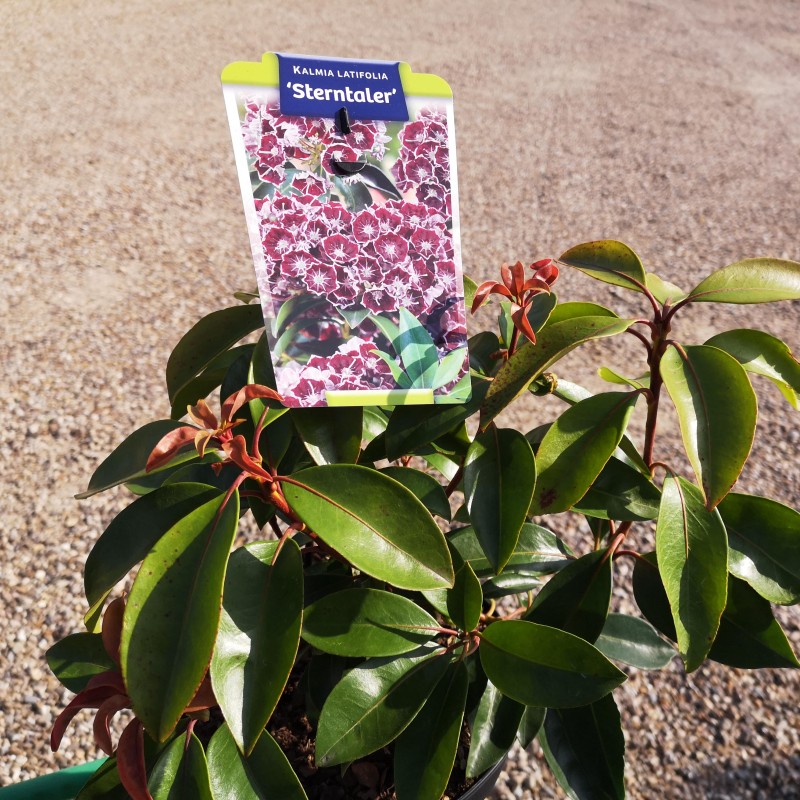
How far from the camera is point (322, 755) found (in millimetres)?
871

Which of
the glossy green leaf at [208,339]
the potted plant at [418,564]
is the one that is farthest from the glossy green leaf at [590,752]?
the glossy green leaf at [208,339]

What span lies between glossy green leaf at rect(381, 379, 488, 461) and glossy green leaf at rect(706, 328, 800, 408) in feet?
1.03

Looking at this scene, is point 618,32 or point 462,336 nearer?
point 462,336

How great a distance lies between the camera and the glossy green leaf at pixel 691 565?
0.84 metres

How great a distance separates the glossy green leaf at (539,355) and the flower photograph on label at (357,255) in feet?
0.25

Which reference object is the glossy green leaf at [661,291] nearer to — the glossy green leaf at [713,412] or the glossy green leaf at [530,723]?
the glossy green leaf at [713,412]

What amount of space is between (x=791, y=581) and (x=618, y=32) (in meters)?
6.12

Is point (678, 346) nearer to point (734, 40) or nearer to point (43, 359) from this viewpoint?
point (43, 359)

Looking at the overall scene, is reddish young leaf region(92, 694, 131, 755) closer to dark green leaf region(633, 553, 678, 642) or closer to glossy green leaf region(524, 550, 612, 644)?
glossy green leaf region(524, 550, 612, 644)

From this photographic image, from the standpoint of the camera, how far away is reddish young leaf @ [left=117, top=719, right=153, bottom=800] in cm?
79

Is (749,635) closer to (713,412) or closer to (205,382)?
(713,412)

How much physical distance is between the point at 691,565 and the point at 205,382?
2.31 ft

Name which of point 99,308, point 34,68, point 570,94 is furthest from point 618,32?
point 99,308

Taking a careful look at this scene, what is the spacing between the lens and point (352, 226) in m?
0.86
